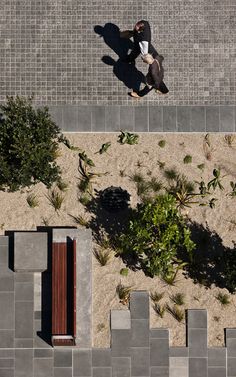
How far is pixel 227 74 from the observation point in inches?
584

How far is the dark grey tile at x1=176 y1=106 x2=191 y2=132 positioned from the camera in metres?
14.7

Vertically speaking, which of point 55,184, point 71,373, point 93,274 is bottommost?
point 71,373

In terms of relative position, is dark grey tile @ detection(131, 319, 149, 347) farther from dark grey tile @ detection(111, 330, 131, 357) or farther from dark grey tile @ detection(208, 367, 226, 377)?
dark grey tile @ detection(208, 367, 226, 377)

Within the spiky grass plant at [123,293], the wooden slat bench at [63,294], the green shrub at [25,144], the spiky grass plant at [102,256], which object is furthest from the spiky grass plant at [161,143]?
the spiky grass plant at [123,293]

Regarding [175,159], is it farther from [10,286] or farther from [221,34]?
[10,286]

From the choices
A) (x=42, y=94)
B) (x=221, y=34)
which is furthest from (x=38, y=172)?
(x=221, y=34)

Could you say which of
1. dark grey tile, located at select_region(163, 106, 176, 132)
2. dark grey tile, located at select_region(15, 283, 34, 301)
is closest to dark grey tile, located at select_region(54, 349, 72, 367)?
dark grey tile, located at select_region(15, 283, 34, 301)

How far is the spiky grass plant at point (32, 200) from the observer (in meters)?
14.2

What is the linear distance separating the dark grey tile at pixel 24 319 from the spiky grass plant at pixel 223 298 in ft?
14.3

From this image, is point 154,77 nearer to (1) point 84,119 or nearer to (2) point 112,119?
(2) point 112,119

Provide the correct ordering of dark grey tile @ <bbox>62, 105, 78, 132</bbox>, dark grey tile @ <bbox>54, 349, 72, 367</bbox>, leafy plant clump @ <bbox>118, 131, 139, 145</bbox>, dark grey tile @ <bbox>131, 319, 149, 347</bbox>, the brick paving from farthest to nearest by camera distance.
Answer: the brick paving < dark grey tile @ <bbox>62, 105, 78, 132</bbox> < leafy plant clump @ <bbox>118, 131, 139, 145</bbox> < dark grey tile @ <bbox>131, 319, 149, 347</bbox> < dark grey tile @ <bbox>54, 349, 72, 367</bbox>

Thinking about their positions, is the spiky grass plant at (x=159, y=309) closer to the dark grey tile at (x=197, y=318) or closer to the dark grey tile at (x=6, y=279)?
the dark grey tile at (x=197, y=318)

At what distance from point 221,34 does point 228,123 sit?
2209 mm

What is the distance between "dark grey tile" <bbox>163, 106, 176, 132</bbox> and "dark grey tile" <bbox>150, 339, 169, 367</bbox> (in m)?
5.00
